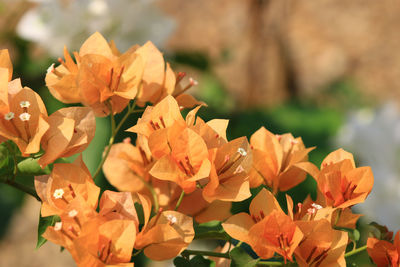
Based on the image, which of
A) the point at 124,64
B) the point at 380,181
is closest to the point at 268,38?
the point at 380,181

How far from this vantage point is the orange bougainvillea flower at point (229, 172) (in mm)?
426

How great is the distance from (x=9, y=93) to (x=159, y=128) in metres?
0.13

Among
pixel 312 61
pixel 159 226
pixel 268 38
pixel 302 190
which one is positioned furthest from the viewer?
pixel 312 61

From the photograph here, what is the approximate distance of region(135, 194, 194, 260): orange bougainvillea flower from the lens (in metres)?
0.41

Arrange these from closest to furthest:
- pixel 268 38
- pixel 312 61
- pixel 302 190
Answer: pixel 302 190 → pixel 268 38 → pixel 312 61

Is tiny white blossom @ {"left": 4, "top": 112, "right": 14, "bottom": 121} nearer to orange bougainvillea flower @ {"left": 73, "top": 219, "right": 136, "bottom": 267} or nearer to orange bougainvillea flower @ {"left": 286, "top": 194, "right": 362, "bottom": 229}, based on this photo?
orange bougainvillea flower @ {"left": 73, "top": 219, "right": 136, "bottom": 267}

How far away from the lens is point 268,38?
77.1 inches

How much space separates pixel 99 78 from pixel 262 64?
1.60m

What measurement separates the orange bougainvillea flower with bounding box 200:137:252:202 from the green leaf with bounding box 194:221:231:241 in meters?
0.03

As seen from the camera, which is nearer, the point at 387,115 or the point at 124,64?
the point at 124,64

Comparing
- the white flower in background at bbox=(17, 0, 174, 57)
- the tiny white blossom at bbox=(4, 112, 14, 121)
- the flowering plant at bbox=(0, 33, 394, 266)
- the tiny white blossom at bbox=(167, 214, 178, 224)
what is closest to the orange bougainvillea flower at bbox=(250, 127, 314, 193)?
the flowering plant at bbox=(0, 33, 394, 266)

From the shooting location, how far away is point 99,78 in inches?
19.1

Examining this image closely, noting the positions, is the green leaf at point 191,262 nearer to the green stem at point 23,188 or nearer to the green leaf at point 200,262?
the green leaf at point 200,262

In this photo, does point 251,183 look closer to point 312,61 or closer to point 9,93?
point 9,93
